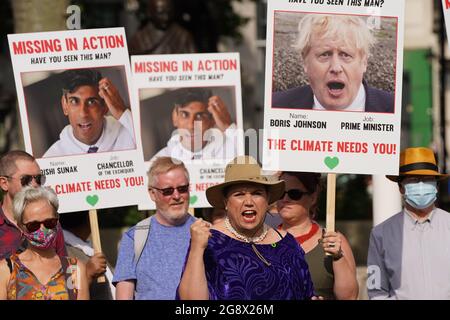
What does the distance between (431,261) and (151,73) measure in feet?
8.04

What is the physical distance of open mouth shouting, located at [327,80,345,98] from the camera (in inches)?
277

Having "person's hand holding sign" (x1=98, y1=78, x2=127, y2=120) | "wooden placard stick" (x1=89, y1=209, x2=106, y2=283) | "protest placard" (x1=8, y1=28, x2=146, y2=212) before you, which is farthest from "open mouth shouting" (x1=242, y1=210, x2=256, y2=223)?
"person's hand holding sign" (x1=98, y1=78, x2=127, y2=120)

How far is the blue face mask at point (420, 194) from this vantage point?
6.89 m

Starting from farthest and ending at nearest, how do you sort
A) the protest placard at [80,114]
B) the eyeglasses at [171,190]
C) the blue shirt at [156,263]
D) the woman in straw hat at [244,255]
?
the protest placard at [80,114] < the eyeglasses at [171,190] < the blue shirt at [156,263] < the woman in straw hat at [244,255]

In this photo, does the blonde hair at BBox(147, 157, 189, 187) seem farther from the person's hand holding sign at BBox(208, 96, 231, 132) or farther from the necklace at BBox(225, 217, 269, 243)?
the person's hand holding sign at BBox(208, 96, 231, 132)

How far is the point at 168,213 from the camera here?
6855 mm

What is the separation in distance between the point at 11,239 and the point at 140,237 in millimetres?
708

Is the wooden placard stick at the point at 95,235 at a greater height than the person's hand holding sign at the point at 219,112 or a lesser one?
lesser

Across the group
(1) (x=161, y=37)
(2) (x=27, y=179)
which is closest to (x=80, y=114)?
(2) (x=27, y=179)

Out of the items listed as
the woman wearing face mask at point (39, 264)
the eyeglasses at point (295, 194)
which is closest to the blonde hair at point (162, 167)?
the eyeglasses at point (295, 194)

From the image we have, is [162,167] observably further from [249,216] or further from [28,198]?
[249,216]

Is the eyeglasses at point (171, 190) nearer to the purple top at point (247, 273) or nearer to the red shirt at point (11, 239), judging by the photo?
the red shirt at point (11, 239)
